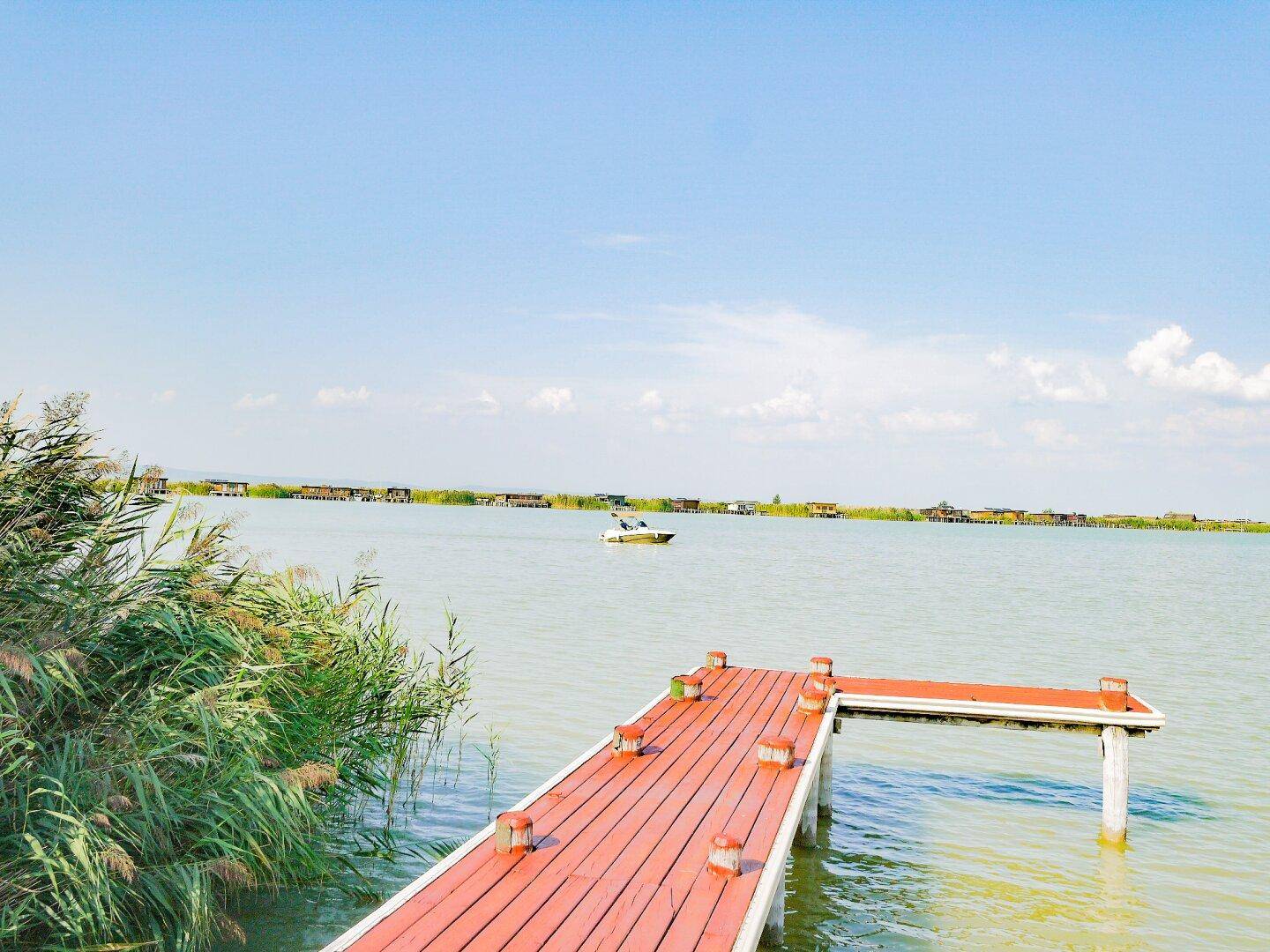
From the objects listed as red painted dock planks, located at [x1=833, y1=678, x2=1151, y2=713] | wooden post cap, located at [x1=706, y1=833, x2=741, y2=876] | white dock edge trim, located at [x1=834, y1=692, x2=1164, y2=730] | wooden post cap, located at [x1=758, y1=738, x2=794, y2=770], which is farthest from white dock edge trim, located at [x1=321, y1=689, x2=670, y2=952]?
red painted dock planks, located at [x1=833, y1=678, x2=1151, y2=713]

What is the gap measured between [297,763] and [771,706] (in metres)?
5.57

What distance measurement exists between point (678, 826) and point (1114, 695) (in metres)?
6.58

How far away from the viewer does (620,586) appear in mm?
37344

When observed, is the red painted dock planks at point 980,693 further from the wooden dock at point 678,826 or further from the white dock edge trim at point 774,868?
the white dock edge trim at point 774,868

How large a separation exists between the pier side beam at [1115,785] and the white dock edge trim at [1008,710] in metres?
0.14

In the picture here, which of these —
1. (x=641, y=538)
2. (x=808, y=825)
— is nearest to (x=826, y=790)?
(x=808, y=825)

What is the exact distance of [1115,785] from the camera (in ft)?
34.2

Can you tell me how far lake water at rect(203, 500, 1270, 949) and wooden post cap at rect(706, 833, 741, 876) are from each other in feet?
7.91

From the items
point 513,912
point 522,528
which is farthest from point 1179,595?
point 522,528

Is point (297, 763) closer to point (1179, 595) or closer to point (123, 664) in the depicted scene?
point (123, 664)

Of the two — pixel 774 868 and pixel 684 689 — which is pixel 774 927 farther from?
pixel 684 689

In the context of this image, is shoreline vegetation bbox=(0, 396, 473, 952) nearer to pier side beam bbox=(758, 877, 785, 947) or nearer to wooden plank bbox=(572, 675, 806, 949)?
wooden plank bbox=(572, 675, 806, 949)

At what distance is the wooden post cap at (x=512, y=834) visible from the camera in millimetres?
5758

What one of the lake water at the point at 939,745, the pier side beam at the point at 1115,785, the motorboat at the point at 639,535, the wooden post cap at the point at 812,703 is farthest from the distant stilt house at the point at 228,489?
the pier side beam at the point at 1115,785
